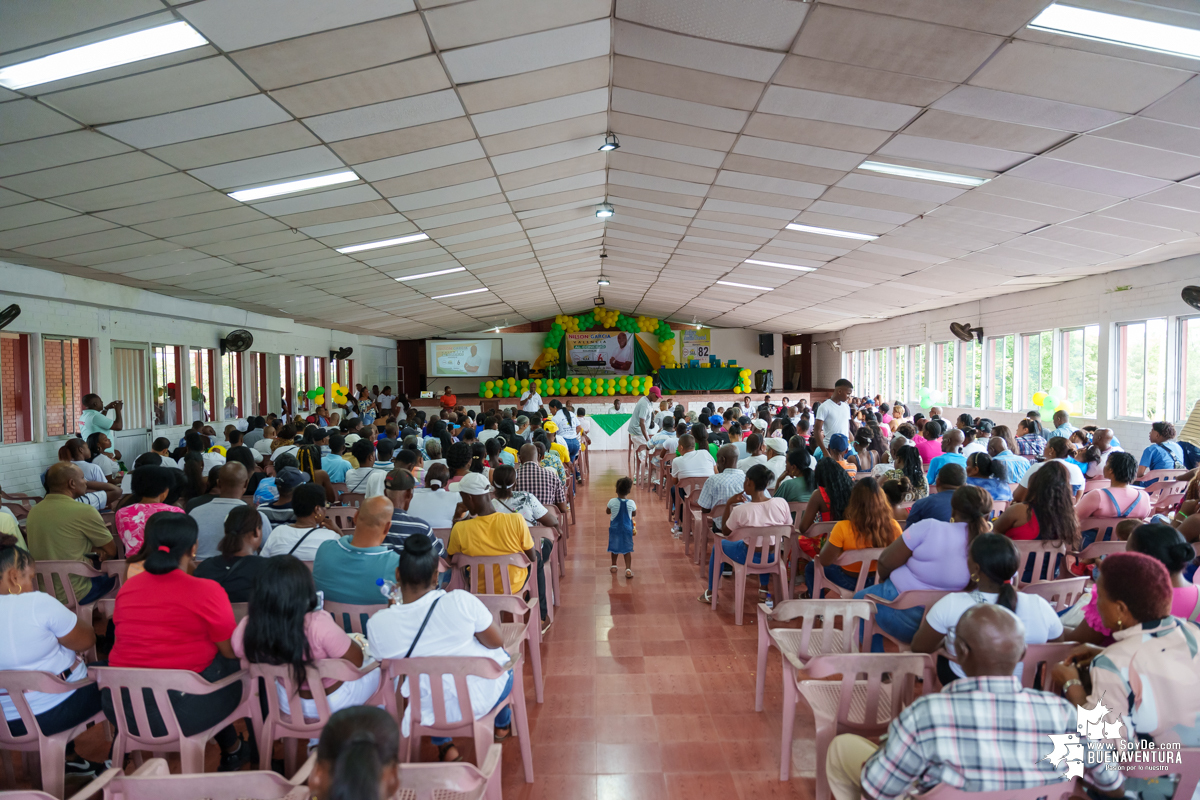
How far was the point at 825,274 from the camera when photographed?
437 inches

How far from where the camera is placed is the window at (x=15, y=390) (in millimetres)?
7320

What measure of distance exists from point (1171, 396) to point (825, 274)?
4.76 meters

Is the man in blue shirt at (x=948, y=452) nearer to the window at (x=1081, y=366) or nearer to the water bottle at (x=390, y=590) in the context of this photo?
the water bottle at (x=390, y=590)

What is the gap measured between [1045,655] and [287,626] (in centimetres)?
263

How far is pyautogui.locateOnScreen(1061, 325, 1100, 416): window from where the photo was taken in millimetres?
9914

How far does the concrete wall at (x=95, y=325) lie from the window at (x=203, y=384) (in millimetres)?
167

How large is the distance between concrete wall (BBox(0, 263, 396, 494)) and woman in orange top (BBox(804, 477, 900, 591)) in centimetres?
813

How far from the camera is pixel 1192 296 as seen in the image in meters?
7.37

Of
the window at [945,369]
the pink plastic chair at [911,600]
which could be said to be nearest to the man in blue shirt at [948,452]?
the pink plastic chair at [911,600]

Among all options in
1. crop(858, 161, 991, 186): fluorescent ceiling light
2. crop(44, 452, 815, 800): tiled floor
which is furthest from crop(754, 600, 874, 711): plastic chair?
crop(858, 161, 991, 186): fluorescent ceiling light

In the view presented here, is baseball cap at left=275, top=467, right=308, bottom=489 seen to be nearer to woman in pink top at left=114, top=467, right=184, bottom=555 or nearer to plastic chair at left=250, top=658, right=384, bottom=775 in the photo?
woman in pink top at left=114, top=467, right=184, bottom=555

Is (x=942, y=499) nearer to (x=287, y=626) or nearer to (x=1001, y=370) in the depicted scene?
(x=287, y=626)

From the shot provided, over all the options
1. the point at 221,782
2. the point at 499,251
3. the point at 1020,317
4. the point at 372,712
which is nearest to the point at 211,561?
the point at 221,782

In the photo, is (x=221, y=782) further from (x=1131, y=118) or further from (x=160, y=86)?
(x=1131, y=118)
